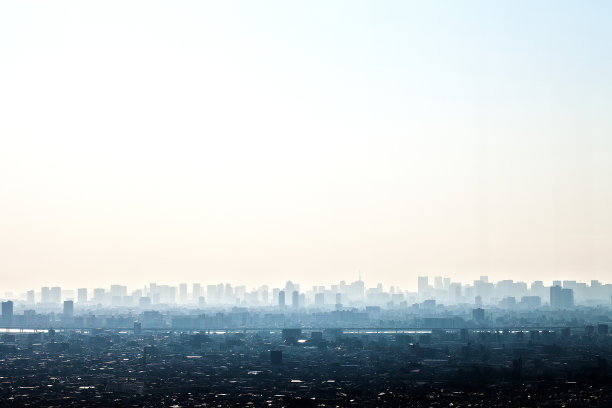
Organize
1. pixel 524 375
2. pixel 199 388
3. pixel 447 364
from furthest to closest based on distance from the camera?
pixel 447 364, pixel 524 375, pixel 199 388

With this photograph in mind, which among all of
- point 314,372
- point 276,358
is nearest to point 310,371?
point 314,372

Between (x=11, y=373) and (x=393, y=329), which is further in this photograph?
(x=393, y=329)

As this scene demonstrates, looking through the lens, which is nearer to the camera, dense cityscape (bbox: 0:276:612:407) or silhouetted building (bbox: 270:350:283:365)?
dense cityscape (bbox: 0:276:612:407)

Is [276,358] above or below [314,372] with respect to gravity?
above

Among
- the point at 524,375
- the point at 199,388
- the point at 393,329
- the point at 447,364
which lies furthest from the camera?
the point at 393,329

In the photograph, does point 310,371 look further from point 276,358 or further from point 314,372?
point 276,358

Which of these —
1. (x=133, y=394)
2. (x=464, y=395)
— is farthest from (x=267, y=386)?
(x=464, y=395)

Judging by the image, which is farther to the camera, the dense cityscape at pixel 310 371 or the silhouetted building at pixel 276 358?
the silhouetted building at pixel 276 358

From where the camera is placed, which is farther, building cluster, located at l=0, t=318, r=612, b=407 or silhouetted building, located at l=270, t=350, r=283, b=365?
silhouetted building, located at l=270, t=350, r=283, b=365

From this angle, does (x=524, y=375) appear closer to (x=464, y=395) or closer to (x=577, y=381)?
(x=577, y=381)

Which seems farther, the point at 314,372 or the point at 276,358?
the point at 276,358
